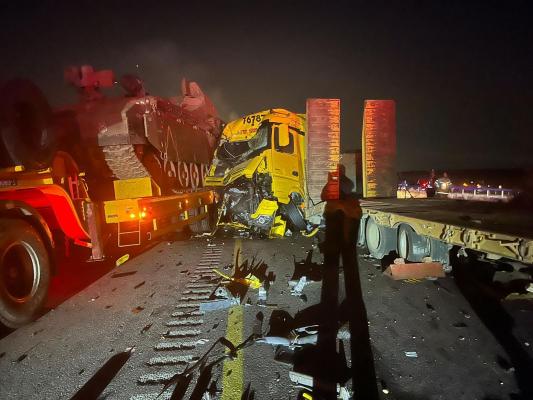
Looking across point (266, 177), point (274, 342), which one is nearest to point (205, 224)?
point (266, 177)

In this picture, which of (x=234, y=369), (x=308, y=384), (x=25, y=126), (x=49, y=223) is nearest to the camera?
(x=308, y=384)

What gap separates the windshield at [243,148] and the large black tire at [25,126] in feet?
17.9

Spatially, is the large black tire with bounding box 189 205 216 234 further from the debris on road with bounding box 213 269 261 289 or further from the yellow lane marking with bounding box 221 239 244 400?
the yellow lane marking with bounding box 221 239 244 400

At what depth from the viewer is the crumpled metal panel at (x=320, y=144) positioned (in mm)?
9141

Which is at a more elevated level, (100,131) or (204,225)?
(100,131)

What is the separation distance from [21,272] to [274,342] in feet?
11.2

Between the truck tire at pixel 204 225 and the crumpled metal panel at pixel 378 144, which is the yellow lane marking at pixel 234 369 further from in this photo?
the crumpled metal panel at pixel 378 144

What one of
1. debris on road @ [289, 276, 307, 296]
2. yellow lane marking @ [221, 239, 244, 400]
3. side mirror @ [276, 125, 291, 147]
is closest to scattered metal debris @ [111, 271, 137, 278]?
yellow lane marking @ [221, 239, 244, 400]

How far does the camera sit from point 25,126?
3977 millimetres

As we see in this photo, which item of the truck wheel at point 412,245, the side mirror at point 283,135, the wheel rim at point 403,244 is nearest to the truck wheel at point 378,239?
the wheel rim at point 403,244

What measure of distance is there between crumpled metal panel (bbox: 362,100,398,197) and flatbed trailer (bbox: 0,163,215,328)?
5806 mm

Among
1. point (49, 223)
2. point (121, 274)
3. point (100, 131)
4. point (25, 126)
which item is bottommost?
point (121, 274)

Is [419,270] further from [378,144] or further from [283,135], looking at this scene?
[283,135]

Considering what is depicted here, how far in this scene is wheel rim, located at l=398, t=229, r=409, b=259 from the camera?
5719 mm
